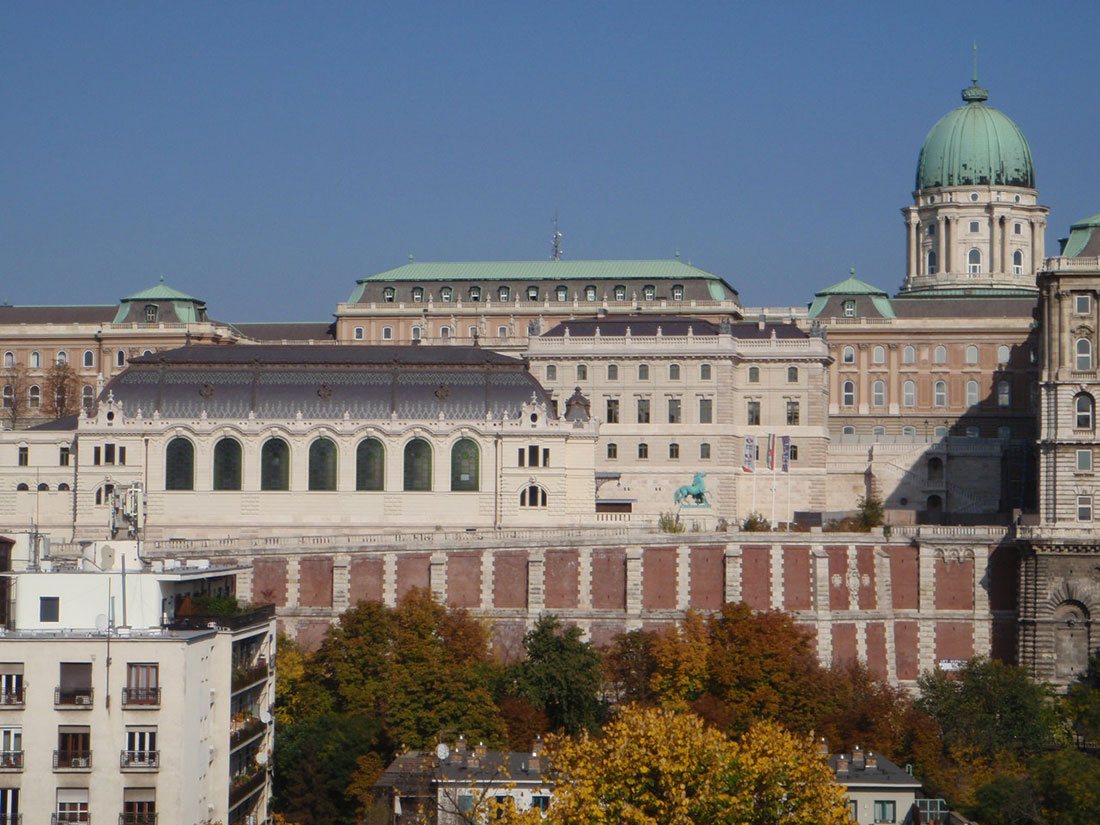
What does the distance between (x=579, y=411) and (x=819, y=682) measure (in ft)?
120

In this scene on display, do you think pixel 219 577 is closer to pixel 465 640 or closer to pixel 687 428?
pixel 465 640

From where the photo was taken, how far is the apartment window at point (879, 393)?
186m

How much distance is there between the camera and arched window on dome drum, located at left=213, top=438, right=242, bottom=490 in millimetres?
138500

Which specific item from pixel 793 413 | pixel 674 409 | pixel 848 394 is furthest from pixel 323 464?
pixel 848 394

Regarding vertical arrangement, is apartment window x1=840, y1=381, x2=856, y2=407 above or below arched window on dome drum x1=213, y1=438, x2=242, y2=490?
above

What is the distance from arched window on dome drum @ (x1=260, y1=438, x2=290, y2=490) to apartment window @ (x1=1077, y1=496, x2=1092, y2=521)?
152ft

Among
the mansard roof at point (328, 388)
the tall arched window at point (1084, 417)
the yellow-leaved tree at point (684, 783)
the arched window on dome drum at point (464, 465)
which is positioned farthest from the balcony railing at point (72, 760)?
the mansard roof at point (328, 388)

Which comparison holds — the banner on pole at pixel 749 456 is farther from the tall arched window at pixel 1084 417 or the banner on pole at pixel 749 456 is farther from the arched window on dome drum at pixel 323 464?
the tall arched window at pixel 1084 417

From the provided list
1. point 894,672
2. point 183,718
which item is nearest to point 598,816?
point 183,718

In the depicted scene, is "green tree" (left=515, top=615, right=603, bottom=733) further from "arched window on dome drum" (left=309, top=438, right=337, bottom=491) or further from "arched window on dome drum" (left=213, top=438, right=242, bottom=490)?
"arched window on dome drum" (left=213, top=438, right=242, bottom=490)

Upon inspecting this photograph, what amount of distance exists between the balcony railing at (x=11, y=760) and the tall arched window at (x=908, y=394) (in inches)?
4808

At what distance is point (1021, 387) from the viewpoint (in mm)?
182625

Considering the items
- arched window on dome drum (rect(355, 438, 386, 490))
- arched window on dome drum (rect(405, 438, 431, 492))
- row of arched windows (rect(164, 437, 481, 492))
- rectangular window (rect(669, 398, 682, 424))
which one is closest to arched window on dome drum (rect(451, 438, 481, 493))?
row of arched windows (rect(164, 437, 481, 492))

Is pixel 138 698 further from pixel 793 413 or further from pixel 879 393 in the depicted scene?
pixel 879 393
